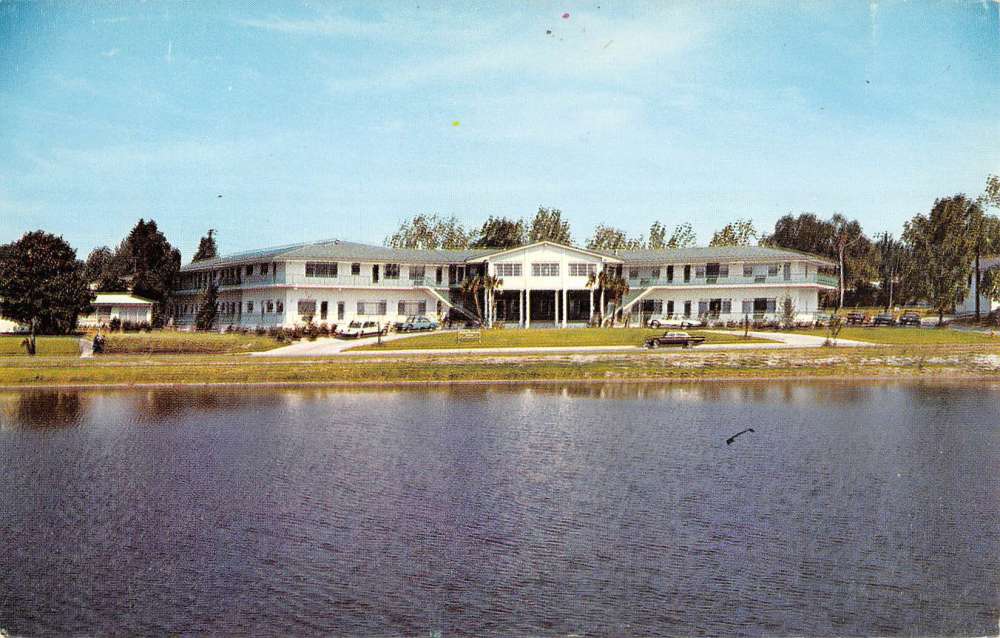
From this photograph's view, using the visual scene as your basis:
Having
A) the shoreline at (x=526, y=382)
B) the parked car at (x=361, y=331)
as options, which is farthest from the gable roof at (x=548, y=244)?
the shoreline at (x=526, y=382)

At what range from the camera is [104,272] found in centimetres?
11612

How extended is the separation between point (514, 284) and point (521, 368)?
3351 cm

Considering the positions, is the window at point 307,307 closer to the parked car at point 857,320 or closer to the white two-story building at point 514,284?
the white two-story building at point 514,284

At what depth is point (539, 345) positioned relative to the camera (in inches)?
2594

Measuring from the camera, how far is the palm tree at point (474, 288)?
274ft

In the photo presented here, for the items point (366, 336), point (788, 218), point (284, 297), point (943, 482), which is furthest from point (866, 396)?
point (788, 218)

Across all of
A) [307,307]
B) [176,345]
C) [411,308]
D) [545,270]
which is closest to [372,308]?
[411,308]

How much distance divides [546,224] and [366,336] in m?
62.4

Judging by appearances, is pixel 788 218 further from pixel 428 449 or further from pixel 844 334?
pixel 428 449

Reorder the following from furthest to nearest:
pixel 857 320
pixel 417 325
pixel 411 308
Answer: pixel 411 308 → pixel 857 320 → pixel 417 325

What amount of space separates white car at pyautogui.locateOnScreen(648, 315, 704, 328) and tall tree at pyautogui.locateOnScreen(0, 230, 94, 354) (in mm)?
47720

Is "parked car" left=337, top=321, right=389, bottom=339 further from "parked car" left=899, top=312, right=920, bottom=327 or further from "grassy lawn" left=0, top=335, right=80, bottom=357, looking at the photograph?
"parked car" left=899, top=312, right=920, bottom=327

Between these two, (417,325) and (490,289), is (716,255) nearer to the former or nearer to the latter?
(490,289)

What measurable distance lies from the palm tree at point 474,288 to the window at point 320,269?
12124mm
